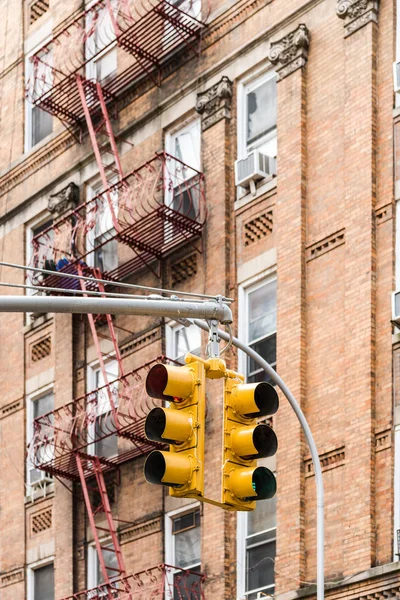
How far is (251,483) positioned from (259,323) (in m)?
14.2

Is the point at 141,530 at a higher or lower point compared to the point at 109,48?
lower

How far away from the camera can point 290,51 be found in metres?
29.2

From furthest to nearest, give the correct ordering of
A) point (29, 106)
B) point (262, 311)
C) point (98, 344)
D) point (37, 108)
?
point (29, 106), point (37, 108), point (98, 344), point (262, 311)

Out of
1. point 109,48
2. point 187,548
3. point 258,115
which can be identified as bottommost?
point 187,548

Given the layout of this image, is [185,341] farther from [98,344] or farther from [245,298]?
[98,344]

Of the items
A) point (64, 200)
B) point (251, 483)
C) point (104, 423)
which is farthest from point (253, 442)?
point (64, 200)

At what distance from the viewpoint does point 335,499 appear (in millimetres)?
25719

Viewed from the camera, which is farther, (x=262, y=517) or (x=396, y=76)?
(x=262, y=517)

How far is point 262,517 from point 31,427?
8.14m

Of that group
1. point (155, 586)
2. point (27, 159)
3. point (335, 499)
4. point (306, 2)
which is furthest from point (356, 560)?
point (27, 159)

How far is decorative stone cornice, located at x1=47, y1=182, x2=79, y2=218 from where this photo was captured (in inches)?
1362

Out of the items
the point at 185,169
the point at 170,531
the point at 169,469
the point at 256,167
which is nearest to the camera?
the point at 169,469

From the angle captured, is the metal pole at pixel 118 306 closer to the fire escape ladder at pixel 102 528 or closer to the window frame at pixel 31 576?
the fire escape ladder at pixel 102 528

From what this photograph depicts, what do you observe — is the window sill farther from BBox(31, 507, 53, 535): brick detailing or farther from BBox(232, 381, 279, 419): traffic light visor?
BBox(232, 381, 279, 419): traffic light visor
